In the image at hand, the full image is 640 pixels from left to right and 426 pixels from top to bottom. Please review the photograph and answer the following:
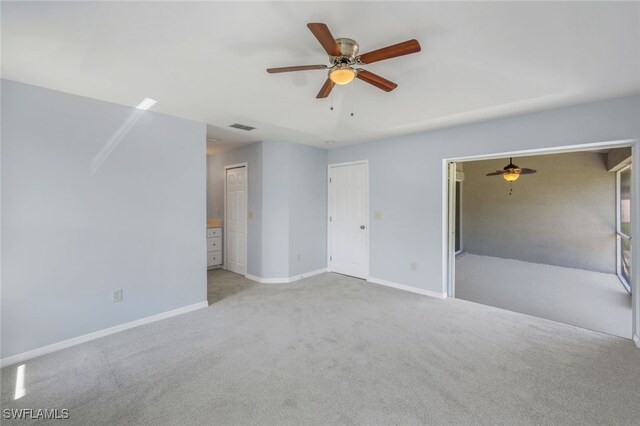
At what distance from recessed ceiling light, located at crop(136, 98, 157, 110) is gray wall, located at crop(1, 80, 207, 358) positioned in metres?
0.10

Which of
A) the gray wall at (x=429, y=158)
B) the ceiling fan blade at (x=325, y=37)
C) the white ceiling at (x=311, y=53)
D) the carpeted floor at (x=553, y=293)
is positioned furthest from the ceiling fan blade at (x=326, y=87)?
the carpeted floor at (x=553, y=293)

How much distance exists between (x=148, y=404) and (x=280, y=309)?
1742mm

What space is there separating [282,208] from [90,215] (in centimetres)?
254

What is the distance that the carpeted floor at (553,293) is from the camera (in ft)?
10.9

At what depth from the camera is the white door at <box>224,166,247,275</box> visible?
5.05m

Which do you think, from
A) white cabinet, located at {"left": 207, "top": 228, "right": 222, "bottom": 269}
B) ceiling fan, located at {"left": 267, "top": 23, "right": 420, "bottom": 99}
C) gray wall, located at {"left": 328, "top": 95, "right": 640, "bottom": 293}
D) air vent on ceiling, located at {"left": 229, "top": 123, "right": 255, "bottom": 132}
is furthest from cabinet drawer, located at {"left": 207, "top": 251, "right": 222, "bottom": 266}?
ceiling fan, located at {"left": 267, "top": 23, "right": 420, "bottom": 99}

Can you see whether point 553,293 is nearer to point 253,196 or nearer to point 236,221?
point 253,196

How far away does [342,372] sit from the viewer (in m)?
2.18

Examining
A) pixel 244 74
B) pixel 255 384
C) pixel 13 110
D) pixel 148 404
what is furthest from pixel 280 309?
pixel 13 110

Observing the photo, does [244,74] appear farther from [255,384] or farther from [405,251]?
[405,251]

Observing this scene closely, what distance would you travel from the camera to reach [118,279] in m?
2.89

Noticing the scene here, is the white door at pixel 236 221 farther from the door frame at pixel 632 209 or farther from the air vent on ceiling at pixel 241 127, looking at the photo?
the door frame at pixel 632 209

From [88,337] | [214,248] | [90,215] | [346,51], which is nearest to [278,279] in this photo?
[214,248]

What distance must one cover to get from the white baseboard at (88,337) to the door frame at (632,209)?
11.3 feet
